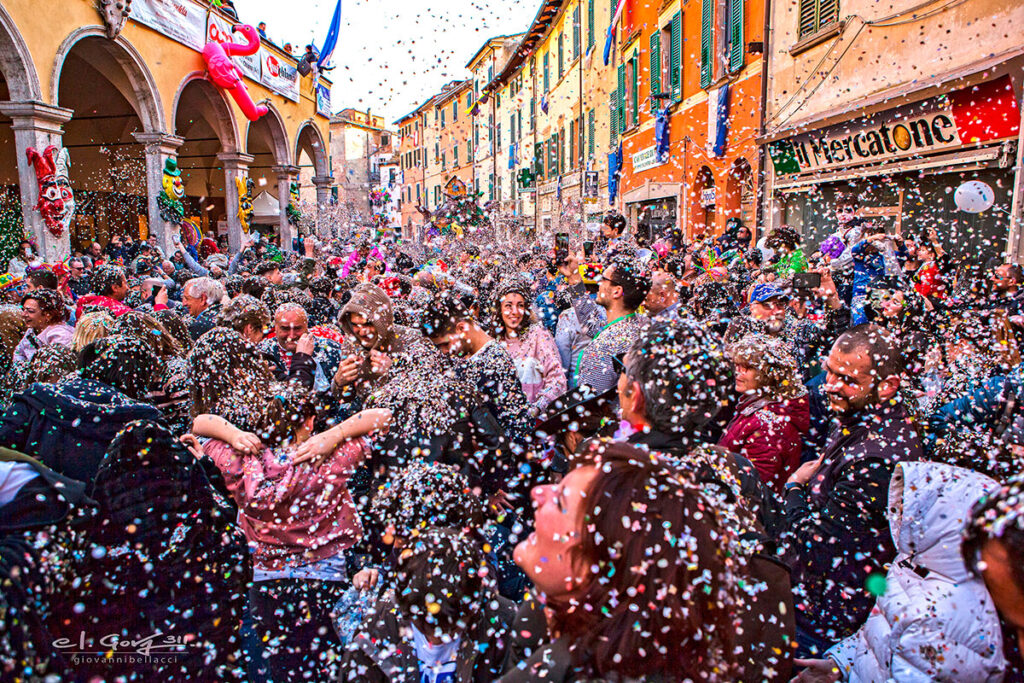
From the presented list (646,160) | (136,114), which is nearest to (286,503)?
(646,160)

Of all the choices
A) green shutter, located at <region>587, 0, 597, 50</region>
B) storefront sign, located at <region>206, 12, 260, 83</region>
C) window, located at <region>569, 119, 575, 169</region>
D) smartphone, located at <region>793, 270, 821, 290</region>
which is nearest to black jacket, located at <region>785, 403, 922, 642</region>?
smartphone, located at <region>793, 270, 821, 290</region>

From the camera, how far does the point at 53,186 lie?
977 cm

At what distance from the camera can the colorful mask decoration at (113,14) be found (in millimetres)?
10961

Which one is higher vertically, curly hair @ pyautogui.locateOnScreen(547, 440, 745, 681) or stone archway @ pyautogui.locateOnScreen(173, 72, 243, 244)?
stone archway @ pyautogui.locateOnScreen(173, 72, 243, 244)

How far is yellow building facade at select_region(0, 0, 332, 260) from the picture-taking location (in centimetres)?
962

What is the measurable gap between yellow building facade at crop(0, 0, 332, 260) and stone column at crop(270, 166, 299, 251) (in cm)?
5

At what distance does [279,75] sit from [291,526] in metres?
20.2

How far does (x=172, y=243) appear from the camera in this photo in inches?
512

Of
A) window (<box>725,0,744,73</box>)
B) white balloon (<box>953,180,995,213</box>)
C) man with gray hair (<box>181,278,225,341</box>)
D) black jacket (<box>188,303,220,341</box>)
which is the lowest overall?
black jacket (<box>188,303,220,341</box>)

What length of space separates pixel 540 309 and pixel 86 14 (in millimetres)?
10568

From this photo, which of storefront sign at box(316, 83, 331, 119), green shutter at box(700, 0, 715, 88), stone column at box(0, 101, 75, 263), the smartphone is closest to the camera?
the smartphone

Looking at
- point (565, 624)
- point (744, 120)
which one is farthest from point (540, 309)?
point (744, 120)

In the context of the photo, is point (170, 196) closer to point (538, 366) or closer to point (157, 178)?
point (157, 178)

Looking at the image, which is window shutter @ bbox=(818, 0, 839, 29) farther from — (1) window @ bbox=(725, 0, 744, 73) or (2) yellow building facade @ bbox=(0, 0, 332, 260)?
(2) yellow building facade @ bbox=(0, 0, 332, 260)
